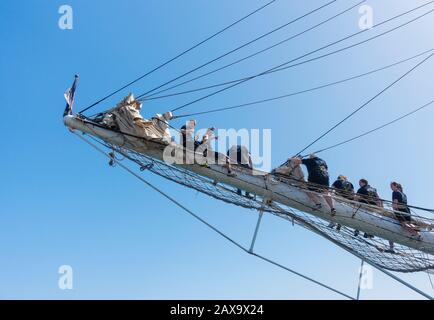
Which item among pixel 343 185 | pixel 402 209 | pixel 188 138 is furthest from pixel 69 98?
pixel 402 209

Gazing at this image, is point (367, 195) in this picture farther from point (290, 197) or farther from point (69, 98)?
point (69, 98)

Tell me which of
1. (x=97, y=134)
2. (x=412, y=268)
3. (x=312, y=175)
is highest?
(x=97, y=134)

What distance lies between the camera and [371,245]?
11055mm

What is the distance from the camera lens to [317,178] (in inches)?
420

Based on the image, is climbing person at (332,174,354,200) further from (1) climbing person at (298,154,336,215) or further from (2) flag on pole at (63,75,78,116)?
(2) flag on pole at (63,75,78,116)

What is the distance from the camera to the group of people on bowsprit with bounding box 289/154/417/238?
1043cm

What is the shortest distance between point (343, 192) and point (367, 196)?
501 mm

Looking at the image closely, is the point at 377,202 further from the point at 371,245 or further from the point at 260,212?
the point at 260,212

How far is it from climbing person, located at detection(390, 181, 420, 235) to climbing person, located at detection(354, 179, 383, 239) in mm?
349

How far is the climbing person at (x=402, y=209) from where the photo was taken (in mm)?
10445
